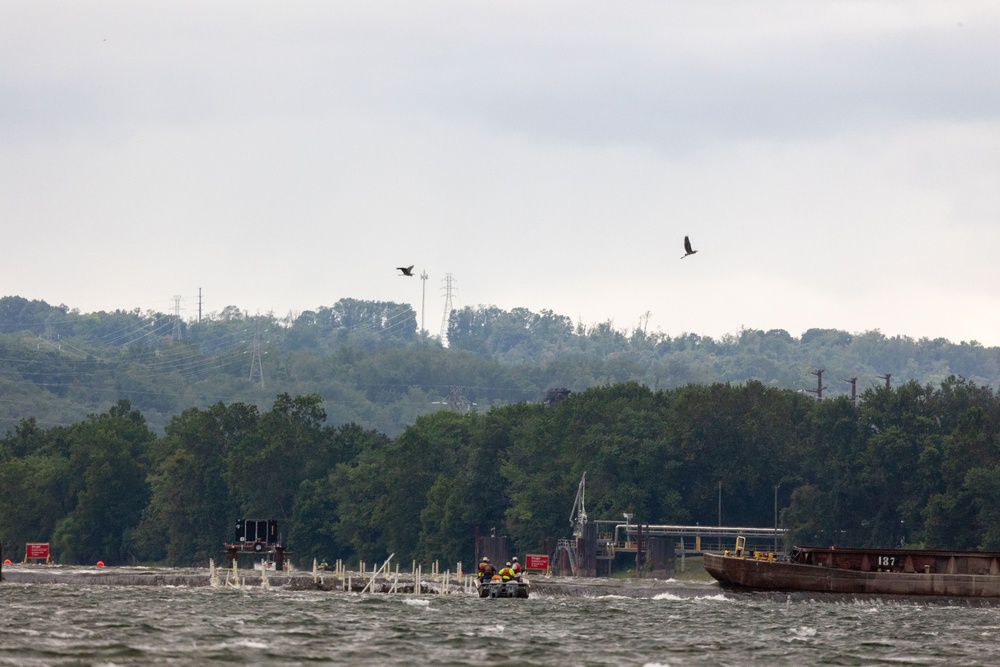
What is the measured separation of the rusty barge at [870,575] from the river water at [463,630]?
2.32 metres

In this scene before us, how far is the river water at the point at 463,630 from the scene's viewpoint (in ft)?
222

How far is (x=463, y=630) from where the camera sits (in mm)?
81875

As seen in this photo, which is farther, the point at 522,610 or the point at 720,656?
the point at 522,610

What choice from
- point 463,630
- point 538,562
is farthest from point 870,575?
point 538,562

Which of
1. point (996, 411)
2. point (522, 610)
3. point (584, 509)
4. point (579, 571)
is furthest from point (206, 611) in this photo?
point (996, 411)

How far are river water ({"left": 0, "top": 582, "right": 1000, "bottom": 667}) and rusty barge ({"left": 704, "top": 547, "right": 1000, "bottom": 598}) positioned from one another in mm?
2322

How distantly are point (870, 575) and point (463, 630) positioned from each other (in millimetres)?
45257

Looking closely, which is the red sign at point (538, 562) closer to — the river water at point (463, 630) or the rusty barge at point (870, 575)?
the rusty barge at point (870, 575)

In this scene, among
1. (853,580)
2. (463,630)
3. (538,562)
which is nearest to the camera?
(463,630)

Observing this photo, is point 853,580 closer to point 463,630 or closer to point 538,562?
point 463,630

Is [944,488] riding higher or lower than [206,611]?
higher

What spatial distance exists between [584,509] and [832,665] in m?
124

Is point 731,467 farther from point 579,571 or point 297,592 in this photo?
point 297,592

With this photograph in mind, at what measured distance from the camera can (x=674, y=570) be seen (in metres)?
181
